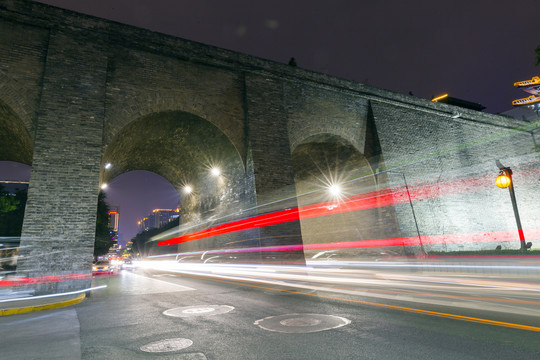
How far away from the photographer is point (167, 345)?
3.46m

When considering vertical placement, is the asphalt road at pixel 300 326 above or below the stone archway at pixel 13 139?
below

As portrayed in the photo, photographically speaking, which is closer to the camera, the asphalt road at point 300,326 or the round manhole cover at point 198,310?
the asphalt road at point 300,326

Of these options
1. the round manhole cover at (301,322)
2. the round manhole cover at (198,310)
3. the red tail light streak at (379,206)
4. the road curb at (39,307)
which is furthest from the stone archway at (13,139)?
the round manhole cover at (301,322)

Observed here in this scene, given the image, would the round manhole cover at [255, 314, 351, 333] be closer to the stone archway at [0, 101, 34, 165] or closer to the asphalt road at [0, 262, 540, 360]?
the asphalt road at [0, 262, 540, 360]

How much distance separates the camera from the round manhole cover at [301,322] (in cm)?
388

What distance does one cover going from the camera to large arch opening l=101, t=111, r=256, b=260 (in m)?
12.5

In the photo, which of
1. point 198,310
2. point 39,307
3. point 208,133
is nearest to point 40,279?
point 39,307

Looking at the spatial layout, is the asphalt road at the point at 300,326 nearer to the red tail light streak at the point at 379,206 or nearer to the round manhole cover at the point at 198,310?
the round manhole cover at the point at 198,310

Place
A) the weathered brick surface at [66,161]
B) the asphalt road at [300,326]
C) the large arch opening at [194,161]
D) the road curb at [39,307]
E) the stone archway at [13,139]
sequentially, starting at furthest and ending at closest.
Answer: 1. the large arch opening at [194,161]
2. the stone archway at [13,139]
3. the weathered brick surface at [66,161]
4. the road curb at [39,307]
5. the asphalt road at [300,326]

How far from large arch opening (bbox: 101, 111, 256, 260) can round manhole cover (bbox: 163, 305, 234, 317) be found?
22.9 feet

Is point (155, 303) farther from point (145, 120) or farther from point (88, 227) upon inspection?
point (145, 120)

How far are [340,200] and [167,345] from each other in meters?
16.6

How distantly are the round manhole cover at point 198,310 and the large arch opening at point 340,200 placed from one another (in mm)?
10687

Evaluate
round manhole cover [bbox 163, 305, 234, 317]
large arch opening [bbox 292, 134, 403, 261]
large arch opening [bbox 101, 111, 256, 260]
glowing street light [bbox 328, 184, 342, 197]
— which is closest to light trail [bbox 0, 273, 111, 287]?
large arch opening [bbox 101, 111, 256, 260]
